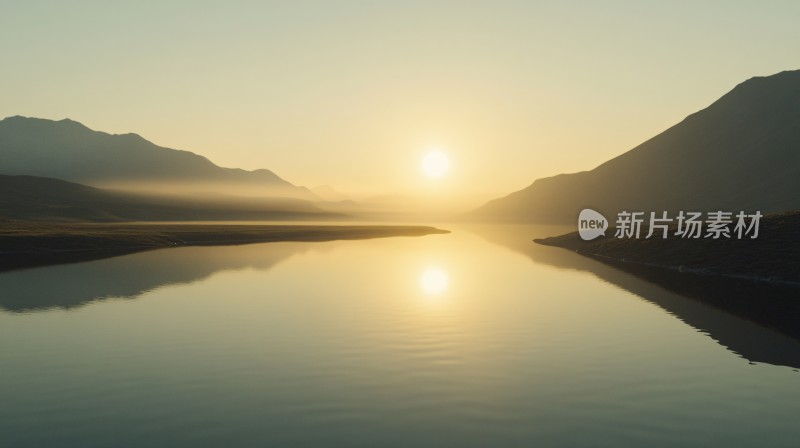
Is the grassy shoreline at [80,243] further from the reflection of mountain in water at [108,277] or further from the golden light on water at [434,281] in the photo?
the golden light on water at [434,281]

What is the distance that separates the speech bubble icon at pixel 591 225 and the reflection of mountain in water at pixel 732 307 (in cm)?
5465

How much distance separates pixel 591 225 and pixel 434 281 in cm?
9436

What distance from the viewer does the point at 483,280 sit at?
71375mm

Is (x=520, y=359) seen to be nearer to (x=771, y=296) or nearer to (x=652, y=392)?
(x=652, y=392)

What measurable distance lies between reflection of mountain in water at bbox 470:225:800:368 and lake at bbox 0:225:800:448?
431 mm

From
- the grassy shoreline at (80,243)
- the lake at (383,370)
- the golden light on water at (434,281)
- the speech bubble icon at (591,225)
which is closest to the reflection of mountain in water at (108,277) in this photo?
the lake at (383,370)

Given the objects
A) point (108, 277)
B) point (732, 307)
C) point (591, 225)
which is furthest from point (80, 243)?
point (591, 225)

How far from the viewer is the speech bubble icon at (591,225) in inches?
5541

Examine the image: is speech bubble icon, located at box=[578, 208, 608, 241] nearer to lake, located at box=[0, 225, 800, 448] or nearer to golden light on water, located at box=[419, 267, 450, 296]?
golden light on water, located at box=[419, 267, 450, 296]

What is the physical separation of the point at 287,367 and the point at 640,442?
17757 millimetres

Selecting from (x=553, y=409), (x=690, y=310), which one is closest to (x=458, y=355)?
(x=553, y=409)

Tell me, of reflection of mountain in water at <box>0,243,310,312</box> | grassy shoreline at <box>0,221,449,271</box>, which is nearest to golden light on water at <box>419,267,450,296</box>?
reflection of mountain in water at <box>0,243,310,312</box>

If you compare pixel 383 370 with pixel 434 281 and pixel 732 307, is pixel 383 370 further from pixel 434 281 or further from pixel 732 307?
pixel 434 281

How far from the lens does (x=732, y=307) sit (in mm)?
51750
